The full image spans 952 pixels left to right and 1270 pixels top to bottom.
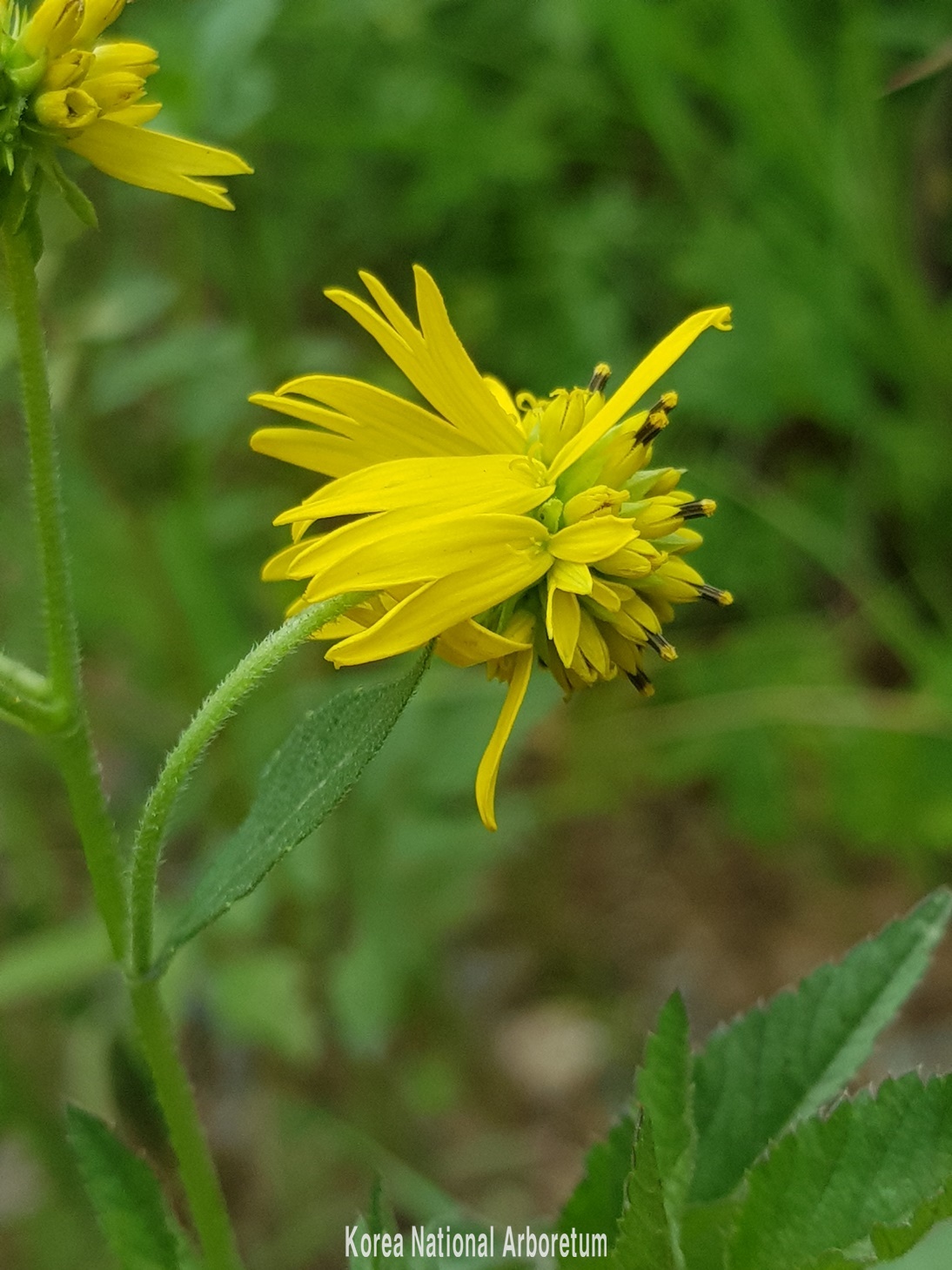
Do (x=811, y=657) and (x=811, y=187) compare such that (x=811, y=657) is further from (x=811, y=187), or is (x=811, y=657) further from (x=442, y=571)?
(x=442, y=571)

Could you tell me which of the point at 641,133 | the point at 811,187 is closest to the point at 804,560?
the point at 811,187

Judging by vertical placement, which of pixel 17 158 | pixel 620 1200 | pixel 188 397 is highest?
pixel 17 158

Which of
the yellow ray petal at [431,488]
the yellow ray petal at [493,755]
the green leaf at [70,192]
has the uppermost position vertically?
the green leaf at [70,192]

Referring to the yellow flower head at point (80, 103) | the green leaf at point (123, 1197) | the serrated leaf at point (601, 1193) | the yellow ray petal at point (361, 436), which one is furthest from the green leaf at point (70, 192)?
the serrated leaf at point (601, 1193)

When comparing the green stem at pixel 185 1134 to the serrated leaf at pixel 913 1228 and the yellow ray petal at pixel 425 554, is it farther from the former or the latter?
the serrated leaf at pixel 913 1228

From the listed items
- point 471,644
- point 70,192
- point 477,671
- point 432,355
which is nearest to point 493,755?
point 471,644

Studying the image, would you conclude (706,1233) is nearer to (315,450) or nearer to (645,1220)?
(645,1220)
